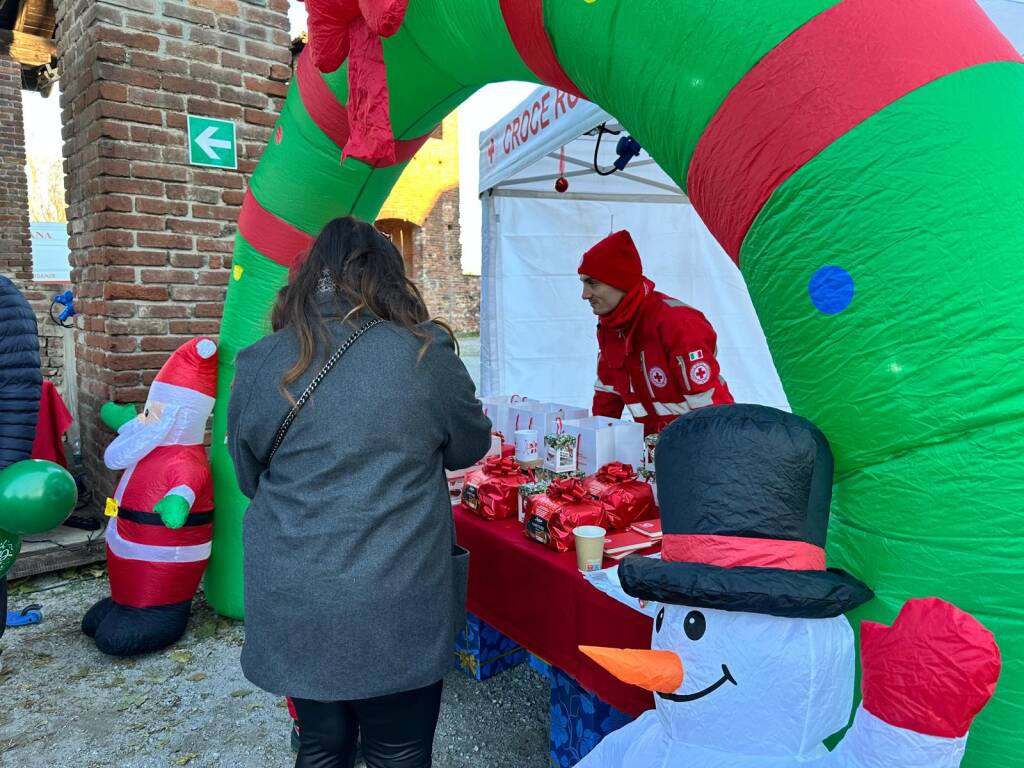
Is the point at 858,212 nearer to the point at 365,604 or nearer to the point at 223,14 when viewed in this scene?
the point at 365,604

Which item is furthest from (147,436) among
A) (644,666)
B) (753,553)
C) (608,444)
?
(753,553)

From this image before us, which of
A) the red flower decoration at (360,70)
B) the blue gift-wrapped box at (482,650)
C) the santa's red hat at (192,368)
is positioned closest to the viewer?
the red flower decoration at (360,70)

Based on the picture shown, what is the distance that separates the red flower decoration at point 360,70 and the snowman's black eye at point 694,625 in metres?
1.50

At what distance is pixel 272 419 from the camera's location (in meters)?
1.42

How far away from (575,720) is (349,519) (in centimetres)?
108

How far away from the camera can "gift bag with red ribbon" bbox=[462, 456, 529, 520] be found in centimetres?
226

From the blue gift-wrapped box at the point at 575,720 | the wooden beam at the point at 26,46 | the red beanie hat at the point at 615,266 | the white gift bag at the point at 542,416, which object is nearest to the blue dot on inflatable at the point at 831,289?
the blue gift-wrapped box at the point at 575,720

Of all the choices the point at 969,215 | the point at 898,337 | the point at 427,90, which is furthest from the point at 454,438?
the point at 427,90

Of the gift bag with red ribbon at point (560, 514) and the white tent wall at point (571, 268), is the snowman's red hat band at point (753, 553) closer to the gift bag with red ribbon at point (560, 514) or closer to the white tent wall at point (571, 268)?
the gift bag with red ribbon at point (560, 514)

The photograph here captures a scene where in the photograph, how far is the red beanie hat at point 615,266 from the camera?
2932 millimetres

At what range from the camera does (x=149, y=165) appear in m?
3.83

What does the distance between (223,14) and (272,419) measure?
3.57m

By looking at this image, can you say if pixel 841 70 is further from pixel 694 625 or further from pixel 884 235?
pixel 694 625

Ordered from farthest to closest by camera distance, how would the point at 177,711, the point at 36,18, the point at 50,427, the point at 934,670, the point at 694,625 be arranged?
1. the point at 36,18
2. the point at 50,427
3. the point at 177,711
4. the point at 694,625
5. the point at 934,670
